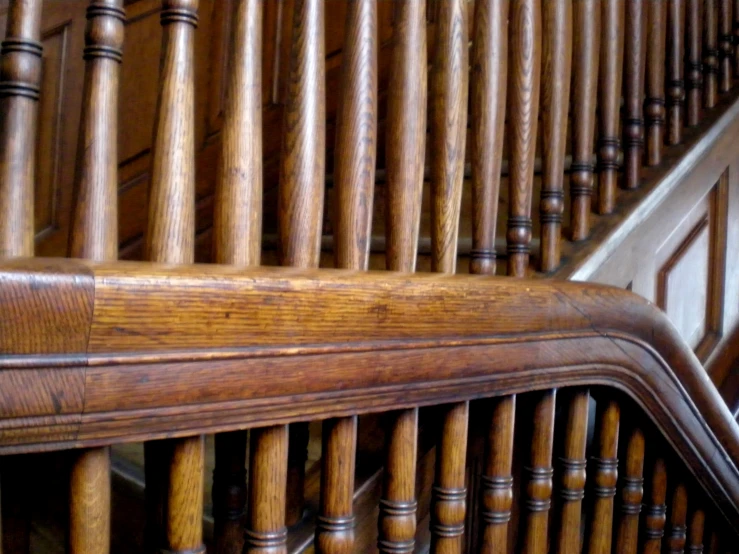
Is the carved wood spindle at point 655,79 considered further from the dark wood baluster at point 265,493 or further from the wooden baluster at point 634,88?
the dark wood baluster at point 265,493

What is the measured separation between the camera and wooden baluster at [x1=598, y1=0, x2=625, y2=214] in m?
1.27

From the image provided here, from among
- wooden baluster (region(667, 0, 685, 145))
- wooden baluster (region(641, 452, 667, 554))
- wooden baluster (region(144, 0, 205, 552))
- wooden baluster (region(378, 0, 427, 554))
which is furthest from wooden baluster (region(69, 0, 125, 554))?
wooden baluster (region(667, 0, 685, 145))

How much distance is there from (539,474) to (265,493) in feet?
1.46

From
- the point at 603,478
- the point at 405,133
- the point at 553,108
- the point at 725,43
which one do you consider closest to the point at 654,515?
the point at 603,478

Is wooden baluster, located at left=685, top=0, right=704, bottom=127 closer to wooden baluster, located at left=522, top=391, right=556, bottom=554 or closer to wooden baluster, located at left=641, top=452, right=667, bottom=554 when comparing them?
wooden baluster, located at left=641, top=452, right=667, bottom=554

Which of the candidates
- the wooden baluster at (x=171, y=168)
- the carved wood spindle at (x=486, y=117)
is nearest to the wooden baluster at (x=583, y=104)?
the carved wood spindle at (x=486, y=117)

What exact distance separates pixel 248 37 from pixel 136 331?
0.31 metres

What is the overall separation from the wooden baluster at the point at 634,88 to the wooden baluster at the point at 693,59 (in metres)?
0.24

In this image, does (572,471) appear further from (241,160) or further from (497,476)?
(241,160)

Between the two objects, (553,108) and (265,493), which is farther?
(553,108)

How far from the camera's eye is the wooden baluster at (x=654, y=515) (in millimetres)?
1188

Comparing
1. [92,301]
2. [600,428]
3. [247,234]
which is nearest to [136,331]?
[92,301]

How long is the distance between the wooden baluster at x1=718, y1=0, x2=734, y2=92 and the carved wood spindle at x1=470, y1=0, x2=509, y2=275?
102cm

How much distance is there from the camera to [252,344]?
0.56 meters
